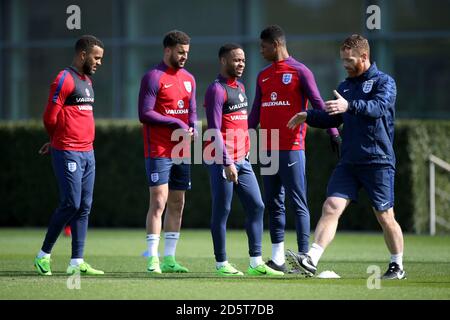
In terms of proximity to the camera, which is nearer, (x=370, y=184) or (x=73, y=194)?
(x=370, y=184)

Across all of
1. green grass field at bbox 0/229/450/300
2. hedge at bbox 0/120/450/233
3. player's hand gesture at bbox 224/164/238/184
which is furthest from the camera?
hedge at bbox 0/120/450/233

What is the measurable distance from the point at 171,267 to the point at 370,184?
2.33m

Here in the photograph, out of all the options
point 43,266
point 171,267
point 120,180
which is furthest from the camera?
point 120,180

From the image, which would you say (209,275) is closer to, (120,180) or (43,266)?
(43,266)

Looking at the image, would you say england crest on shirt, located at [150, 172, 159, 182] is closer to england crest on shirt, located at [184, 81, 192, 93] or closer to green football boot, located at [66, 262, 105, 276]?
england crest on shirt, located at [184, 81, 192, 93]

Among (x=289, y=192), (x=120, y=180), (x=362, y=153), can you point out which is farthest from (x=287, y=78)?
(x=120, y=180)

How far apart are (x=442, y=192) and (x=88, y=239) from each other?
230 inches

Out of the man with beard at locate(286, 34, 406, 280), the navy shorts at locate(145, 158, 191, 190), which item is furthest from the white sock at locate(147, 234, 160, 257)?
the man with beard at locate(286, 34, 406, 280)

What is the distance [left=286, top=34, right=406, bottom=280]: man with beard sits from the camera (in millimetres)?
9695

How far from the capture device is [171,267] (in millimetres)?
10883

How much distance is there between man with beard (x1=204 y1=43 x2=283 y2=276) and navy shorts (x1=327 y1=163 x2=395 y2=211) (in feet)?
3.04

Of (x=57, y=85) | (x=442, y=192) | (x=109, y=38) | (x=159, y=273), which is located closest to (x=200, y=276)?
(x=159, y=273)

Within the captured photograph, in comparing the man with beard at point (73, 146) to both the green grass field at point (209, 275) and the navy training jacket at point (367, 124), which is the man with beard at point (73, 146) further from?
the navy training jacket at point (367, 124)

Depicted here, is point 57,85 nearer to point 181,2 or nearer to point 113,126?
point 113,126
